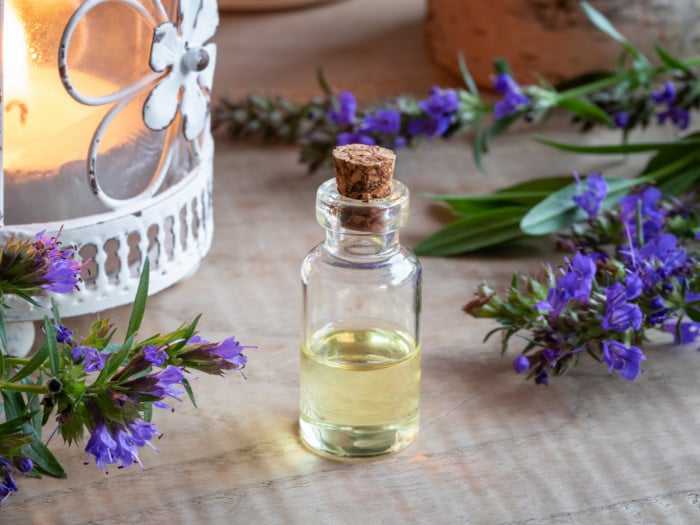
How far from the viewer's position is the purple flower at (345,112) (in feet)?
2.70

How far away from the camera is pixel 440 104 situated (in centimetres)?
81

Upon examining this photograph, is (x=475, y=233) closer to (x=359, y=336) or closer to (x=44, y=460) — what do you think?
(x=359, y=336)

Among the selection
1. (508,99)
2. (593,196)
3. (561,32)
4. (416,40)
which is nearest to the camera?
(593,196)

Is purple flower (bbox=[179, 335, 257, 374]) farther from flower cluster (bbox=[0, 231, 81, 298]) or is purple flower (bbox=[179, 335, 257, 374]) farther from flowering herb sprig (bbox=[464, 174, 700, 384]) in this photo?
flowering herb sprig (bbox=[464, 174, 700, 384])

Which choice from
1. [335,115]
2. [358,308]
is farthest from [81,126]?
[335,115]

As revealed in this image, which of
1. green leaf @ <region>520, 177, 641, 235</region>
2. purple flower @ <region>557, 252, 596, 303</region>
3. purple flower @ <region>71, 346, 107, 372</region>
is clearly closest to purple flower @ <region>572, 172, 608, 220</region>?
green leaf @ <region>520, 177, 641, 235</region>

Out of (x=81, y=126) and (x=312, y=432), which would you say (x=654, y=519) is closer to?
(x=312, y=432)

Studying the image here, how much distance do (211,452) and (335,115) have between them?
361mm

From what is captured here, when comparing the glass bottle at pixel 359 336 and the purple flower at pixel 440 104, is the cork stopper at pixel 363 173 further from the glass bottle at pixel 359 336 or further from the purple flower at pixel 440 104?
the purple flower at pixel 440 104

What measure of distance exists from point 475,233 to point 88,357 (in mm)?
340

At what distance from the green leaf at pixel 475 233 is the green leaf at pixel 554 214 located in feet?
0.08

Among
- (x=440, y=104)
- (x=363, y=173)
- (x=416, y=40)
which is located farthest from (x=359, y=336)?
(x=416, y=40)

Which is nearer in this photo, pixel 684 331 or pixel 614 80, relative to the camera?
pixel 684 331

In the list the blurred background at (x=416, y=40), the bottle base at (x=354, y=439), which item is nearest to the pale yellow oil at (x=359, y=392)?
the bottle base at (x=354, y=439)
